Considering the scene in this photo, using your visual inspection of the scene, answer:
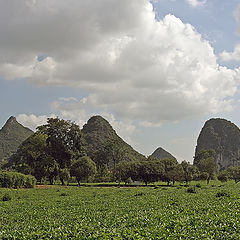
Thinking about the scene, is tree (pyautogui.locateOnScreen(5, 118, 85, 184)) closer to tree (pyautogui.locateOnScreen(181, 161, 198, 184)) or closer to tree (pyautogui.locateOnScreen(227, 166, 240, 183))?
tree (pyautogui.locateOnScreen(181, 161, 198, 184))

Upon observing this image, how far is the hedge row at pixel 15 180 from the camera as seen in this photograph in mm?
48719

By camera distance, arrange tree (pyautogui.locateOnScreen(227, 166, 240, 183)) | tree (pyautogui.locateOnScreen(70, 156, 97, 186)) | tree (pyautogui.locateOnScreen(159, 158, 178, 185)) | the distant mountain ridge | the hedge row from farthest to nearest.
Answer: the distant mountain ridge < tree (pyautogui.locateOnScreen(227, 166, 240, 183)) < tree (pyautogui.locateOnScreen(159, 158, 178, 185)) < tree (pyautogui.locateOnScreen(70, 156, 97, 186)) < the hedge row

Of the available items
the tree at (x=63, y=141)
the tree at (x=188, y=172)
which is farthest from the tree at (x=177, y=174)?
the tree at (x=63, y=141)

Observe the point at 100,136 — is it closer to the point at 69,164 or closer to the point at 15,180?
the point at 69,164

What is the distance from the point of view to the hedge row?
4872 centimetres

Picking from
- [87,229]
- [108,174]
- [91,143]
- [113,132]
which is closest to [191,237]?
[87,229]

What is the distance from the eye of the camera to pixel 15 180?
5022cm

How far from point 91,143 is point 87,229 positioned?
146846 millimetres

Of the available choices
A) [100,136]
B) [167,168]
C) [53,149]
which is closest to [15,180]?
[53,149]

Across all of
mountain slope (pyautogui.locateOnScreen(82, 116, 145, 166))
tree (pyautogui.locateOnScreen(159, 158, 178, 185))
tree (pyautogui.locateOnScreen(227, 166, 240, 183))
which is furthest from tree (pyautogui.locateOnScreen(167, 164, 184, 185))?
mountain slope (pyautogui.locateOnScreen(82, 116, 145, 166))

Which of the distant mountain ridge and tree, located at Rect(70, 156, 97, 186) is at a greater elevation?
the distant mountain ridge

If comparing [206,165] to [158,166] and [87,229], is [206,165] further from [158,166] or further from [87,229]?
[87,229]

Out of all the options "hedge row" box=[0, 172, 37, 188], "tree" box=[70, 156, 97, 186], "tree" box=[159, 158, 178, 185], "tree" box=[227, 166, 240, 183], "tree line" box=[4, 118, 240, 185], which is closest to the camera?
"hedge row" box=[0, 172, 37, 188]

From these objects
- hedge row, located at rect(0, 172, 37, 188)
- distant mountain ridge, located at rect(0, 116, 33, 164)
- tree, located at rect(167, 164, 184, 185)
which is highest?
distant mountain ridge, located at rect(0, 116, 33, 164)
